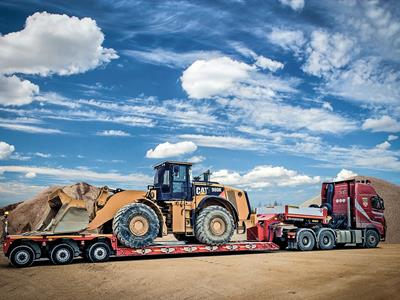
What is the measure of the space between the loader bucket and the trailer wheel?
3.02ft

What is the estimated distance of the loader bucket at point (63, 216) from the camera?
1625cm

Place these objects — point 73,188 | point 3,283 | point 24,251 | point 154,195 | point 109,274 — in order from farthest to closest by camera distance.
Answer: point 73,188 < point 154,195 < point 24,251 < point 109,274 < point 3,283

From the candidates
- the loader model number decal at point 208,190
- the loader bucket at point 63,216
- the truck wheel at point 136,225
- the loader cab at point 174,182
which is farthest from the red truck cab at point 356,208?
the loader bucket at point 63,216

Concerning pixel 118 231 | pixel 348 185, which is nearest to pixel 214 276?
pixel 118 231

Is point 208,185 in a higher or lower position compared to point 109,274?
higher

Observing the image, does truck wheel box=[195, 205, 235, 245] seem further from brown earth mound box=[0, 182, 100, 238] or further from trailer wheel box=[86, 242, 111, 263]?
brown earth mound box=[0, 182, 100, 238]

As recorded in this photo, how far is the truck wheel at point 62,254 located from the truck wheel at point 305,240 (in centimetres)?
1126

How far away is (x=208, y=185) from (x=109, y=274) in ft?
23.9

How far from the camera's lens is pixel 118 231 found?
1667 centimetres

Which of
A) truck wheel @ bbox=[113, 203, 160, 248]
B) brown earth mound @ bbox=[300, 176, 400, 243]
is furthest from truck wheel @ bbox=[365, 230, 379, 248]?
truck wheel @ bbox=[113, 203, 160, 248]

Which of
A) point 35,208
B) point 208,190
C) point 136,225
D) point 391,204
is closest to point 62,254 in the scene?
point 136,225

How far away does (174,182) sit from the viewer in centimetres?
1862

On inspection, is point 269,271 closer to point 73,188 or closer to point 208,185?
point 208,185

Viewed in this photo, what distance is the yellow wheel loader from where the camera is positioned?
16750 mm
